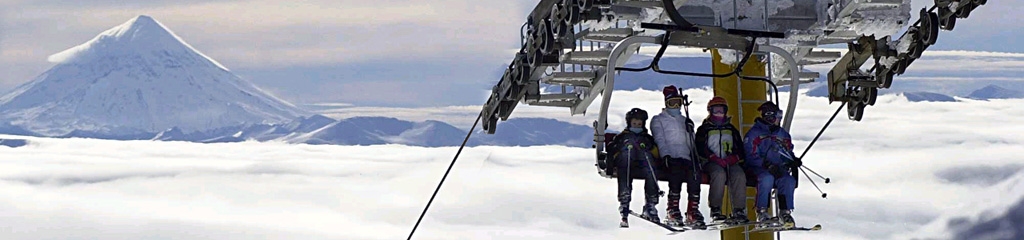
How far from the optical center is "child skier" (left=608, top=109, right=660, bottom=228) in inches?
1046

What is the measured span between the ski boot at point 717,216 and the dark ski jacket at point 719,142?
67 cm

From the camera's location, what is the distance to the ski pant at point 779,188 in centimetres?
2729

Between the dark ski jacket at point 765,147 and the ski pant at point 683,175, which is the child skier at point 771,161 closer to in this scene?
the dark ski jacket at point 765,147

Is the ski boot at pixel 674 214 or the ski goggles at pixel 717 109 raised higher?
the ski goggles at pixel 717 109

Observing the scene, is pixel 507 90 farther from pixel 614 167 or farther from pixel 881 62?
pixel 881 62

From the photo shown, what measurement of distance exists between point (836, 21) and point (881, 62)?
944mm

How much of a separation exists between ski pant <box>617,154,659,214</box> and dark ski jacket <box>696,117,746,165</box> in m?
0.90

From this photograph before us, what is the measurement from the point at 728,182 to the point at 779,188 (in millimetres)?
771

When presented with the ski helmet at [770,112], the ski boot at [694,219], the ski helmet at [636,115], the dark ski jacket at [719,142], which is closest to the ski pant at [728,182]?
the dark ski jacket at [719,142]

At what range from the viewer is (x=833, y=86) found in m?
31.4

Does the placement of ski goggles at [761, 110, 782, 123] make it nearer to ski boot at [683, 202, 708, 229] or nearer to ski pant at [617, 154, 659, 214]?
ski boot at [683, 202, 708, 229]

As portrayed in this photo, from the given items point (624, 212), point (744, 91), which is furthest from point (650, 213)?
point (744, 91)

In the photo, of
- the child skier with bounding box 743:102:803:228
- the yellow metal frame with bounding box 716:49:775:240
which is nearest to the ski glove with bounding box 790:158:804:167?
the child skier with bounding box 743:102:803:228

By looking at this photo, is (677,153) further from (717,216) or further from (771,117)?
(771,117)
